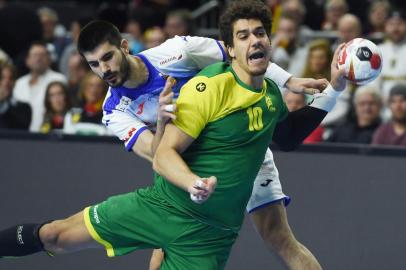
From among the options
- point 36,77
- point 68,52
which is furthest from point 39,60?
point 68,52

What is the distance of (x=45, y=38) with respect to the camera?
39.1ft

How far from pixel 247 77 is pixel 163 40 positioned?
5314 mm

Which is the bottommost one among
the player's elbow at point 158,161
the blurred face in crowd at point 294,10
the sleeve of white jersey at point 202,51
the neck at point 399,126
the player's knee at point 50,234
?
the player's knee at point 50,234

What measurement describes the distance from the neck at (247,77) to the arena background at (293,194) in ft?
6.99

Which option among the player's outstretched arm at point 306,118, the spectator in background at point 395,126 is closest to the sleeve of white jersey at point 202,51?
the player's outstretched arm at point 306,118

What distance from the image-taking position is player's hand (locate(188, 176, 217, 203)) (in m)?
4.60

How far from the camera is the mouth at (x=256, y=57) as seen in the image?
5086mm

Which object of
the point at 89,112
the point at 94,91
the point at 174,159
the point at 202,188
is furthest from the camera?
the point at 94,91

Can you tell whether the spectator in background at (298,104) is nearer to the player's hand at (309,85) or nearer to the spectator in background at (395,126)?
the spectator in background at (395,126)

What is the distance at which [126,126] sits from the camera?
5.98 meters

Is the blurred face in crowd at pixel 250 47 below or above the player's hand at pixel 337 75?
above

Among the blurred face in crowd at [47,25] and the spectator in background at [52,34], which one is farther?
the blurred face in crowd at [47,25]

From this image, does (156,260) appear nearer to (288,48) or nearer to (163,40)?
(288,48)

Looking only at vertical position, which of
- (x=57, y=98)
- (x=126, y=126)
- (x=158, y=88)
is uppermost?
(x=158, y=88)
